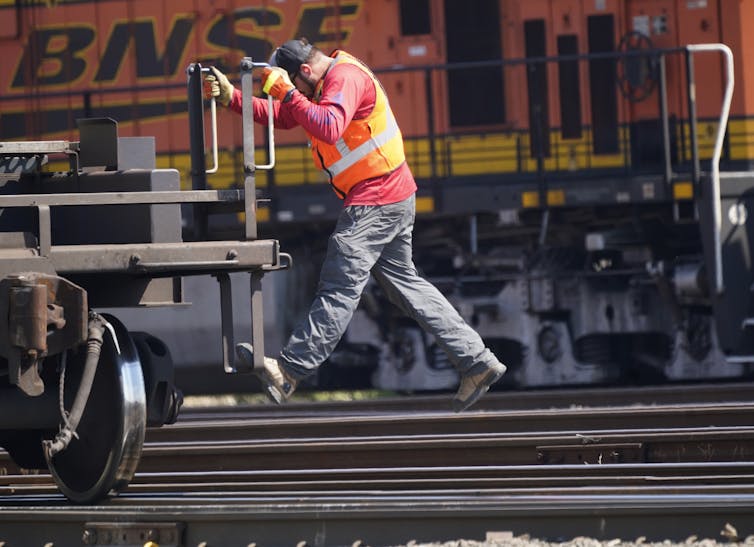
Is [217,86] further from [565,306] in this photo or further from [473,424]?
[565,306]

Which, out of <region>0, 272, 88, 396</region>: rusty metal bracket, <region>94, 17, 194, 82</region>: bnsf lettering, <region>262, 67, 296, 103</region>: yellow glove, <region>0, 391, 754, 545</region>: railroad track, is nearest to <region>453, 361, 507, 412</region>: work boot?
<region>0, 391, 754, 545</region>: railroad track

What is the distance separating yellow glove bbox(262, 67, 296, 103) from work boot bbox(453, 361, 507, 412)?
1465 mm

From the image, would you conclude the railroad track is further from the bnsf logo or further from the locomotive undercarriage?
the bnsf logo

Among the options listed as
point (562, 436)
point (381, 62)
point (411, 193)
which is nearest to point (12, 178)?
point (411, 193)

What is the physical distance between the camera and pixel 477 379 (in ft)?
17.7

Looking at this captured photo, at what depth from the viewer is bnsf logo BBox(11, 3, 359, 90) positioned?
10164 mm

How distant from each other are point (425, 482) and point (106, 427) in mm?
1266

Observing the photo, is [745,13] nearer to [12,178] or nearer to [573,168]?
[573,168]

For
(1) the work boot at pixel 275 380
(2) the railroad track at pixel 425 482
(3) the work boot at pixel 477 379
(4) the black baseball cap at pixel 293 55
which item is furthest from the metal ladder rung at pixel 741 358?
(4) the black baseball cap at pixel 293 55

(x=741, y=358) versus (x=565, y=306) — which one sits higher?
(x=565, y=306)

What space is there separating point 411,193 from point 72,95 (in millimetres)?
5709

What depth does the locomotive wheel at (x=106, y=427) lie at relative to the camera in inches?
172

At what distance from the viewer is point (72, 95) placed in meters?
10.2

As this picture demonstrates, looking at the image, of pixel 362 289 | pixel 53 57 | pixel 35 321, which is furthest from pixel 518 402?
pixel 53 57
